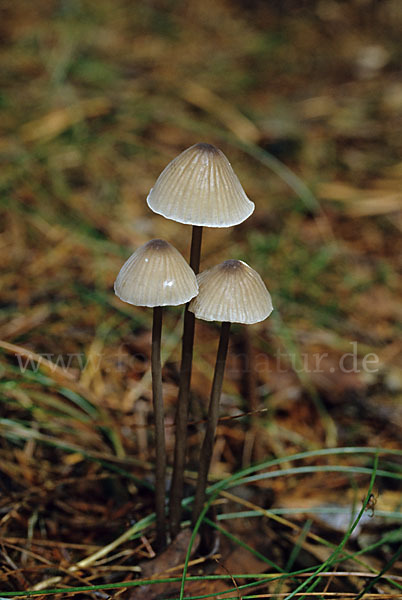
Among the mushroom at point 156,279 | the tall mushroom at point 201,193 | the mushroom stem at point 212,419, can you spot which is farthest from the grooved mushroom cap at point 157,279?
the mushroom stem at point 212,419

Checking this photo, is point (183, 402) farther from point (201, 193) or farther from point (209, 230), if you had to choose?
point (209, 230)

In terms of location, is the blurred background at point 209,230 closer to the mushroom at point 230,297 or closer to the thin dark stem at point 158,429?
the thin dark stem at point 158,429

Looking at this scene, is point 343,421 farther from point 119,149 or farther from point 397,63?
point 397,63

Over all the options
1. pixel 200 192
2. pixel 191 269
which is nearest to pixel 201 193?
pixel 200 192

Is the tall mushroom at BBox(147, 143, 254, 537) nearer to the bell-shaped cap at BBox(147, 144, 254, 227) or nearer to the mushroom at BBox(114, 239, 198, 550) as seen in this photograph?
the bell-shaped cap at BBox(147, 144, 254, 227)

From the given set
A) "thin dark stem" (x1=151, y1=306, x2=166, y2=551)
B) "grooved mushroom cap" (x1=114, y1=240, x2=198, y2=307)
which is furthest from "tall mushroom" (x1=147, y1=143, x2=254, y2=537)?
"thin dark stem" (x1=151, y1=306, x2=166, y2=551)

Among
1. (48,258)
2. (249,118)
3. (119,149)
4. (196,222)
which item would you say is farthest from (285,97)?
(196,222)
